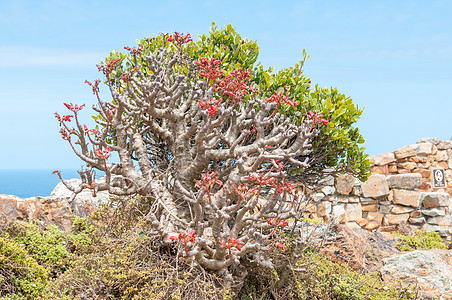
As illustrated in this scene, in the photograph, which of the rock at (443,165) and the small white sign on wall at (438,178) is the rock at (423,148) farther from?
the rock at (443,165)

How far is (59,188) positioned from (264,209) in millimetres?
5786

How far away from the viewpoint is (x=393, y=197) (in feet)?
38.1

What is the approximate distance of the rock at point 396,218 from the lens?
11.5 metres

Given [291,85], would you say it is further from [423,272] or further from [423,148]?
[423,148]

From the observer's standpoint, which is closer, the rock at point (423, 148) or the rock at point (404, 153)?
the rock at point (404, 153)

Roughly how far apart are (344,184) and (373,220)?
65.2 inches

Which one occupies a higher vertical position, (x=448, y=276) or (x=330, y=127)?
(x=330, y=127)

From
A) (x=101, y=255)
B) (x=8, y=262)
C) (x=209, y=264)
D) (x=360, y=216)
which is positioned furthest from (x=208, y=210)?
(x=360, y=216)

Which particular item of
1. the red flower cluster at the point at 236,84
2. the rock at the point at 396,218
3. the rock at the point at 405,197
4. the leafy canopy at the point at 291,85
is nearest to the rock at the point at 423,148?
the rock at the point at 405,197

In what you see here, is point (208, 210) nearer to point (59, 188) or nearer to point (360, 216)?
point (59, 188)

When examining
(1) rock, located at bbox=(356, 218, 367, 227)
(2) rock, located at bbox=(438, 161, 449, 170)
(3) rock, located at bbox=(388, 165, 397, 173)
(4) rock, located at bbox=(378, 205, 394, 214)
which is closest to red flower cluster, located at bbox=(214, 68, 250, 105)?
(1) rock, located at bbox=(356, 218, 367, 227)

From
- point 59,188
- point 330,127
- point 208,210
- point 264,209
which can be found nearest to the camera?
point 264,209

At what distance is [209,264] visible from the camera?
461 cm

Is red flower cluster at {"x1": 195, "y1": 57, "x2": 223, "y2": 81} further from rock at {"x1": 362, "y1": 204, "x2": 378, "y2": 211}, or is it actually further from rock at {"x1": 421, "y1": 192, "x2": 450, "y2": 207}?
rock at {"x1": 421, "y1": 192, "x2": 450, "y2": 207}
